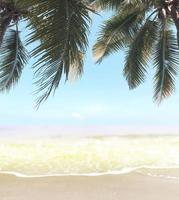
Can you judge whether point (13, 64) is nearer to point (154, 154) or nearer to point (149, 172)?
point (149, 172)

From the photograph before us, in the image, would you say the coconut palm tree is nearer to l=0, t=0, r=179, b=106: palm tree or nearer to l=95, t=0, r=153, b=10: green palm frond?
l=0, t=0, r=179, b=106: palm tree

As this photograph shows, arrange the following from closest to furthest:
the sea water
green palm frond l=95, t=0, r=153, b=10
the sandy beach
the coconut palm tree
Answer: the coconut palm tree
the sandy beach
green palm frond l=95, t=0, r=153, b=10
the sea water

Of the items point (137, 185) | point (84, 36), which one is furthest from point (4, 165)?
point (84, 36)

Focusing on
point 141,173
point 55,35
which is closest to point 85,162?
point 141,173

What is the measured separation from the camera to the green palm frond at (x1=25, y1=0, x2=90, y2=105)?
25.1ft

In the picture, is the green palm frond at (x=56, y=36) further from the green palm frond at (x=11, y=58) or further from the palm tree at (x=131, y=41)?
the green palm frond at (x=11, y=58)

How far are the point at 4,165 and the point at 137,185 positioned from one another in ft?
24.5

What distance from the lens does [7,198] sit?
10977 mm

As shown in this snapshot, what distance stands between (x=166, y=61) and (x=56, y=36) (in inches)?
235

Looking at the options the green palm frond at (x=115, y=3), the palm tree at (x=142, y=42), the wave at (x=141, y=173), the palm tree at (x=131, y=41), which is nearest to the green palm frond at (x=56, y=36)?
the palm tree at (x=131, y=41)

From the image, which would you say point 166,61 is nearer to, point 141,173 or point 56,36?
point 141,173

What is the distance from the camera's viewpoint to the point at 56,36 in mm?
7812

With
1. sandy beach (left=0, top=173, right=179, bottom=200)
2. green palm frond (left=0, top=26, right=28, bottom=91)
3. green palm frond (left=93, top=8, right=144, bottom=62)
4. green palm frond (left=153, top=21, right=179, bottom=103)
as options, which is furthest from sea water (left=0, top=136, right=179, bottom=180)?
green palm frond (left=93, top=8, right=144, bottom=62)

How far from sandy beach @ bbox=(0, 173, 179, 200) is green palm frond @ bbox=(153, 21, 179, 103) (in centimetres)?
270
